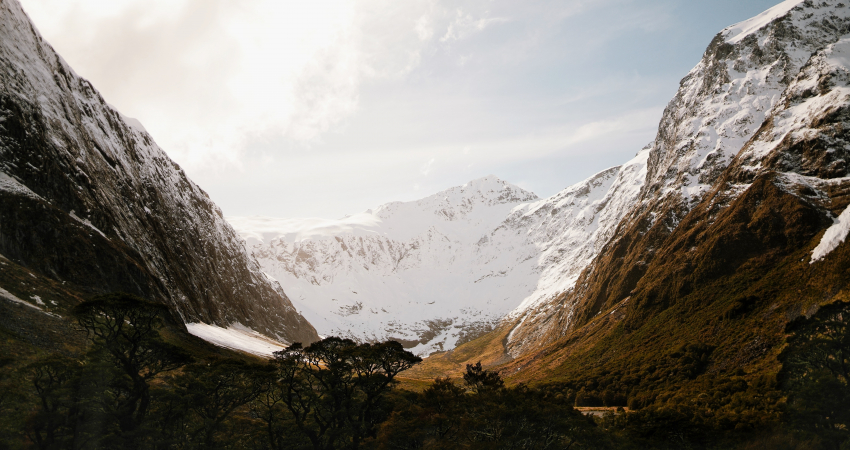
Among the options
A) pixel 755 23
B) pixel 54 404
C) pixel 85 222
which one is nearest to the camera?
pixel 54 404

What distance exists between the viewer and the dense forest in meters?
34.5

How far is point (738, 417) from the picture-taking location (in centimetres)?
4575

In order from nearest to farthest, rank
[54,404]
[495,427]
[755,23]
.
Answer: [54,404] → [495,427] → [755,23]

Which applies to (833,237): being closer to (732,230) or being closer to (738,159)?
(732,230)

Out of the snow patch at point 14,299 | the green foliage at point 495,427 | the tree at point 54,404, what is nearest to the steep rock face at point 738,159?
the green foliage at point 495,427

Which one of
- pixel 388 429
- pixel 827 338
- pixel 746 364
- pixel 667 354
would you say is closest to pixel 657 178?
pixel 667 354

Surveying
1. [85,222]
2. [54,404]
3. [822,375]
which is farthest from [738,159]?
[85,222]

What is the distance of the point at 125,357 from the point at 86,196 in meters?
53.8

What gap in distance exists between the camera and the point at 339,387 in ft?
157

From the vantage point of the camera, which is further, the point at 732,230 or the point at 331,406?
the point at 732,230

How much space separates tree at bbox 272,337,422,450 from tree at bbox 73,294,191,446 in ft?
36.7

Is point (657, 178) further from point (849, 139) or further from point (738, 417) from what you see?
point (738, 417)

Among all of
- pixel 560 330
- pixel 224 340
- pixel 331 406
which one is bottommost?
pixel 560 330

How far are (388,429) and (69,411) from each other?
27015mm
